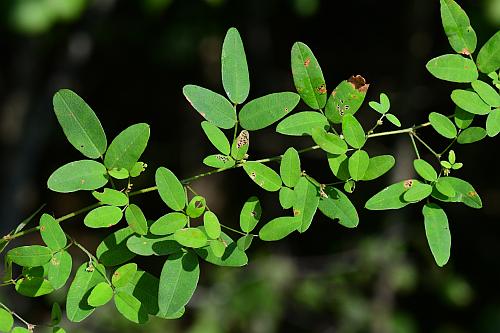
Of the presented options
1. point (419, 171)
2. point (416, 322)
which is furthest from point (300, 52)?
point (416, 322)

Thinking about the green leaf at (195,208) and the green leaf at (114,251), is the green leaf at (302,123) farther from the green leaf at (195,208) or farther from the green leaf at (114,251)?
the green leaf at (114,251)

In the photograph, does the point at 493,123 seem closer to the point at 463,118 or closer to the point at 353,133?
the point at 463,118

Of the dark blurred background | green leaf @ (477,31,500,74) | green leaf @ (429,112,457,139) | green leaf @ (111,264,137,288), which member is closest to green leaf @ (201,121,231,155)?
green leaf @ (111,264,137,288)

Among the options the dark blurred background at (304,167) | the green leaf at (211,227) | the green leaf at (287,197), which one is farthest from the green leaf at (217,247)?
the dark blurred background at (304,167)

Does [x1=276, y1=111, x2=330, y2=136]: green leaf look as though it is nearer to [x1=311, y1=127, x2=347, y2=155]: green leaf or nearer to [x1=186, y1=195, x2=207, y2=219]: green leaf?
[x1=311, y1=127, x2=347, y2=155]: green leaf

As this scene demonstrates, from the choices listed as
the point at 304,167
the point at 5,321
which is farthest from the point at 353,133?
the point at 304,167

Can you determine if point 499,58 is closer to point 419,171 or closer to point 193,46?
point 419,171
